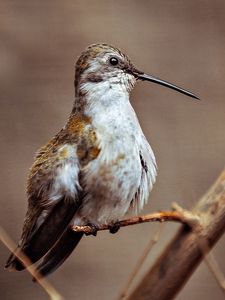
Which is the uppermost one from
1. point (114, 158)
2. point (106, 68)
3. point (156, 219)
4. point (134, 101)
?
point (106, 68)

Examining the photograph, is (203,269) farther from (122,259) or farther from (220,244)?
(122,259)

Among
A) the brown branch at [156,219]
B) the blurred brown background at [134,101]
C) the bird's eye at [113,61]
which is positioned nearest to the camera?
the brown branch at [156,219]

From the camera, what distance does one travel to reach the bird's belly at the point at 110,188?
149 centimetres

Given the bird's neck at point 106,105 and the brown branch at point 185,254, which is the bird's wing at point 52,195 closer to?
the bird's neck at point 106,105

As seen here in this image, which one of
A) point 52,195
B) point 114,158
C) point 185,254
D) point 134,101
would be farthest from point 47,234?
point 134,101

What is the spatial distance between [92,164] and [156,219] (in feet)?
0.54

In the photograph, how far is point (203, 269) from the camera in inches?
146

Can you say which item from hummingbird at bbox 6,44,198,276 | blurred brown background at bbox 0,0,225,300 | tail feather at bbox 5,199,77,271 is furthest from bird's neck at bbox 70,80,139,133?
blurred brown background at bbox 0,0,225,300

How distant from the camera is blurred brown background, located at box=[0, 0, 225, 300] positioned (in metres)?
3.49

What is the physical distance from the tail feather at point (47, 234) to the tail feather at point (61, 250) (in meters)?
0.03

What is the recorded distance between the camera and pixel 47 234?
4.78 feet

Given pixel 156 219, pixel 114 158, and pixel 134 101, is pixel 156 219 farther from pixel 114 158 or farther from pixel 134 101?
pixel 134 101

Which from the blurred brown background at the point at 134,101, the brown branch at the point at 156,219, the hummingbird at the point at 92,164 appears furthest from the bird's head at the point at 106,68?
the blurred brown background at the point at 134,101

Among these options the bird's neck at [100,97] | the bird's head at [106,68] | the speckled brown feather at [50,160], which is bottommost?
the speckled brown feather at [50,160]
